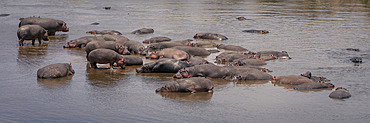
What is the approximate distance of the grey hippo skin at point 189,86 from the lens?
1085cm

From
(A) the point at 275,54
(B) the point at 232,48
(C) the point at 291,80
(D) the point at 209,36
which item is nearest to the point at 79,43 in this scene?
(B) the point at 232,48

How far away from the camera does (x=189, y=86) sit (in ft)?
35.9

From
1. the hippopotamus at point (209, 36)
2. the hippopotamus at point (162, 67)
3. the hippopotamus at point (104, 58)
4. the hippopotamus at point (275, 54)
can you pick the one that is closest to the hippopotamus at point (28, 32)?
the hippopotamus at point (104, 58)

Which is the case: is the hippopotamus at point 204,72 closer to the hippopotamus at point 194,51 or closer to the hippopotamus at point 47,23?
the hippopotamus at point 194,51

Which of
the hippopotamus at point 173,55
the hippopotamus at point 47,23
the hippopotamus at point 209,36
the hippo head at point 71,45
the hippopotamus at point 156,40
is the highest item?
the hippopotamus at point 47,23

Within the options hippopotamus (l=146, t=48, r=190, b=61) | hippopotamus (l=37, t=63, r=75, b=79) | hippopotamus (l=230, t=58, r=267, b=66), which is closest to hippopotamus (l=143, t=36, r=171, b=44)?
hippopotamus (l=146, t=48, r=190, b=61)

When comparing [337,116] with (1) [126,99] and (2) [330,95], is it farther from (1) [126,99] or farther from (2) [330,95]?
(1) [126,99]

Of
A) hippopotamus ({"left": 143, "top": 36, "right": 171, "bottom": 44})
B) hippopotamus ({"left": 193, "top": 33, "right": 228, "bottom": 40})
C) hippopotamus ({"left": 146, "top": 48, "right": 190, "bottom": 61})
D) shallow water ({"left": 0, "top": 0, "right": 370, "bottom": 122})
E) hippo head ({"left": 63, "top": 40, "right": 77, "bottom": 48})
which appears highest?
hippopotamus ({"left": 193, "top": 33, "right": 228, "bottom": 40})

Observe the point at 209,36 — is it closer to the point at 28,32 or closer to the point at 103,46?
the point at 103,46

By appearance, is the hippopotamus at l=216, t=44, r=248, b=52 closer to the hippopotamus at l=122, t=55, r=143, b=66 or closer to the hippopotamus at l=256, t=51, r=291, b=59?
the hippopotamus at l=256, t=51, r=291, b=59

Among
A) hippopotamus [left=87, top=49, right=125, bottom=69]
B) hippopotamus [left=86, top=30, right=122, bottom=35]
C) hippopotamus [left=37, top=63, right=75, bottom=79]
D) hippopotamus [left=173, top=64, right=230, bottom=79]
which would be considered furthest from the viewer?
hippopotamus [left=86, top=30, right=122, bottom=35]

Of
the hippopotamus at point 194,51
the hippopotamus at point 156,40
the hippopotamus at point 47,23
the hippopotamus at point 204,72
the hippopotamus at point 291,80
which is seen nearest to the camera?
the hippopotamus at point 291,80

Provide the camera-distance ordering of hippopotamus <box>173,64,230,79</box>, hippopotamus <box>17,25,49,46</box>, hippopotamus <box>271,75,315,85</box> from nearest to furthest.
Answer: hippopotamus <box>271,75,315,85</box>, hippopotamus <box>173,64,230,79</box>, hippopotamus <box>17,25,49,46</box>

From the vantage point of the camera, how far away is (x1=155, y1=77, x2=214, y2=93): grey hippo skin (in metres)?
10.9
